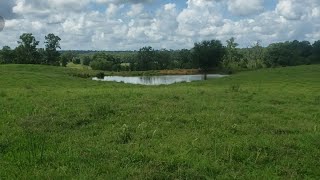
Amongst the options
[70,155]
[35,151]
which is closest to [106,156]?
[70,155]

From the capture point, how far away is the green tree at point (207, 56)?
116 m

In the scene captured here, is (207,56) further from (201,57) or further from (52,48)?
(52,48)

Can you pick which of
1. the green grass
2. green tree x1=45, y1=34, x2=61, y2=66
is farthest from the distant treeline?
the green grass

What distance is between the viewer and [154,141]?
1134 cm

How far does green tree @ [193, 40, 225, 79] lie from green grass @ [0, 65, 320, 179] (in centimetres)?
9793

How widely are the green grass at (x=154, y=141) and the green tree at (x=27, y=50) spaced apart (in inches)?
3484

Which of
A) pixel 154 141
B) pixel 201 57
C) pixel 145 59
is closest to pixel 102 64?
pixel 145 59

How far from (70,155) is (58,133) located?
110 inches

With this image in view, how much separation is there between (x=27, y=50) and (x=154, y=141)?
9918 centimetres

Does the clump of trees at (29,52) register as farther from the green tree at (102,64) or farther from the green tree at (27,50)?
the green tree at (102,64)

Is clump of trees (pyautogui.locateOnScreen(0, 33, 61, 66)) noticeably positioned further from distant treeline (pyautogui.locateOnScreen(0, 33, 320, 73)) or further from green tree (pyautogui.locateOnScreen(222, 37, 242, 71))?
green tree (pyautogui.locateOnScreen(222, 37, 242, 71))

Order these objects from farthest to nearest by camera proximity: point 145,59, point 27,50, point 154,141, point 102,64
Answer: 1. point 145,59
2. point 102,64
3. point 27,50
4. point 154,141

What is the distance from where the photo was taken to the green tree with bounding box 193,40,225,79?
116 m

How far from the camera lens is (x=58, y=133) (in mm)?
12266
